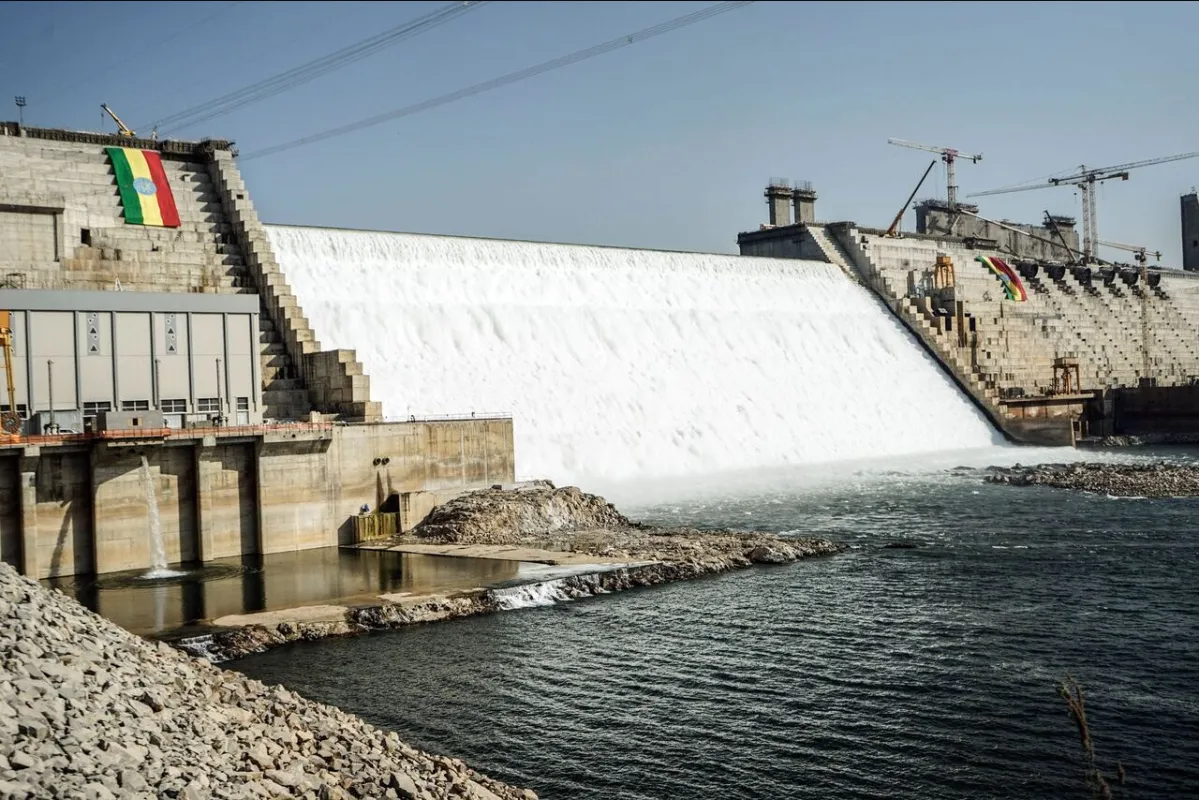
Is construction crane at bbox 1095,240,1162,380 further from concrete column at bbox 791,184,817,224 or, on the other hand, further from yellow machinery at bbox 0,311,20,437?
yellow machinery at bbox 0,311,20,437

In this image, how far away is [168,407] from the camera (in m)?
33.4

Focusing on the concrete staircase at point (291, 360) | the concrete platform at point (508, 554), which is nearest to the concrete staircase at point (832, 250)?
the concrete staircase at point (291, 360)

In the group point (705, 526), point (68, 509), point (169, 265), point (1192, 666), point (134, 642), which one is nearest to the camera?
point (134, 642)

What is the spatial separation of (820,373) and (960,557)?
93.4ft

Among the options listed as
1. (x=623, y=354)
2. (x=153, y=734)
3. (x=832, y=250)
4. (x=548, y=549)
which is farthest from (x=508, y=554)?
(x=832, y=250)

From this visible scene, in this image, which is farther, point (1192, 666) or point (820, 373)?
point (820, 373)

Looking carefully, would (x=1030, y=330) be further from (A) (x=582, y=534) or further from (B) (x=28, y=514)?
(B) (x=28, y=514)

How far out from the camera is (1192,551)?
30.0 metres

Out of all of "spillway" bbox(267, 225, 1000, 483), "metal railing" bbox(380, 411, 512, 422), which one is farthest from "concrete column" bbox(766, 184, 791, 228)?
"metal railing" bbox(380, 411, 512, 422)

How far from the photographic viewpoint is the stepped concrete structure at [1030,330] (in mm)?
67188

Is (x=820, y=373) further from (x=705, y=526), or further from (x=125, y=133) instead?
(x=125, y=133)

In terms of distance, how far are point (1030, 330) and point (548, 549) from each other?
5465 centimetres

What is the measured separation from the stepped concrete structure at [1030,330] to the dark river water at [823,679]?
37.1 metres

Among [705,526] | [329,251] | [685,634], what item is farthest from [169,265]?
[685,634]
